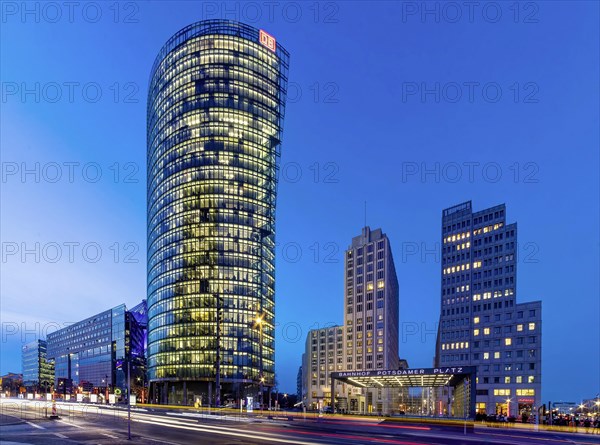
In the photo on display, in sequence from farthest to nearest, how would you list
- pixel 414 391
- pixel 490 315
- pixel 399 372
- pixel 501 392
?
1. pixel 490 315
2. pixel 501 392
3. pixel 414 391
4. pixel 399 372

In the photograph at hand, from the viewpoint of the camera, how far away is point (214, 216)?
148 meters

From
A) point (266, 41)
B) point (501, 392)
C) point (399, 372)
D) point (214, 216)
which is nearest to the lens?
point (399, 372)

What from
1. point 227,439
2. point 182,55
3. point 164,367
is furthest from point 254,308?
point 227,439

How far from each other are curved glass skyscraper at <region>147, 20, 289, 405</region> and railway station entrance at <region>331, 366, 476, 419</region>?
116ft

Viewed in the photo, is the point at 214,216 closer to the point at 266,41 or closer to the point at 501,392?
the point at 266,41

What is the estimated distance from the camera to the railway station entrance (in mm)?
66825

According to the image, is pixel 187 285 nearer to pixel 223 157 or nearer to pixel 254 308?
pixel 254 308

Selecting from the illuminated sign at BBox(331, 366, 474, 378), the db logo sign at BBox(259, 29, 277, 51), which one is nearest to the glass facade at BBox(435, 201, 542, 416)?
the illuminated sign at BBox(331, 366, 474, 378)

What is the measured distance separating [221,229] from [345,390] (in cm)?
7839

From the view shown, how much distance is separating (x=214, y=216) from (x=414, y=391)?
7411 cm

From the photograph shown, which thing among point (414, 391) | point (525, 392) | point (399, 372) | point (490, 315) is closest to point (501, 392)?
point (525, 392)

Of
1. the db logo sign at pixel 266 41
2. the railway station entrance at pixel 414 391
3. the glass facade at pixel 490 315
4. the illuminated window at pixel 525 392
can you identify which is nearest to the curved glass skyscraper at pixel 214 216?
the db logo sign at pixel 266 41

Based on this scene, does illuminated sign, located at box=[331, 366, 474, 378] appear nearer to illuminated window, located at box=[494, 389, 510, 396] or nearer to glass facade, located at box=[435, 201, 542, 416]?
glass facade, located at box=[435, 201, 542, 416]

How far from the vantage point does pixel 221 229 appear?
5827 inches
